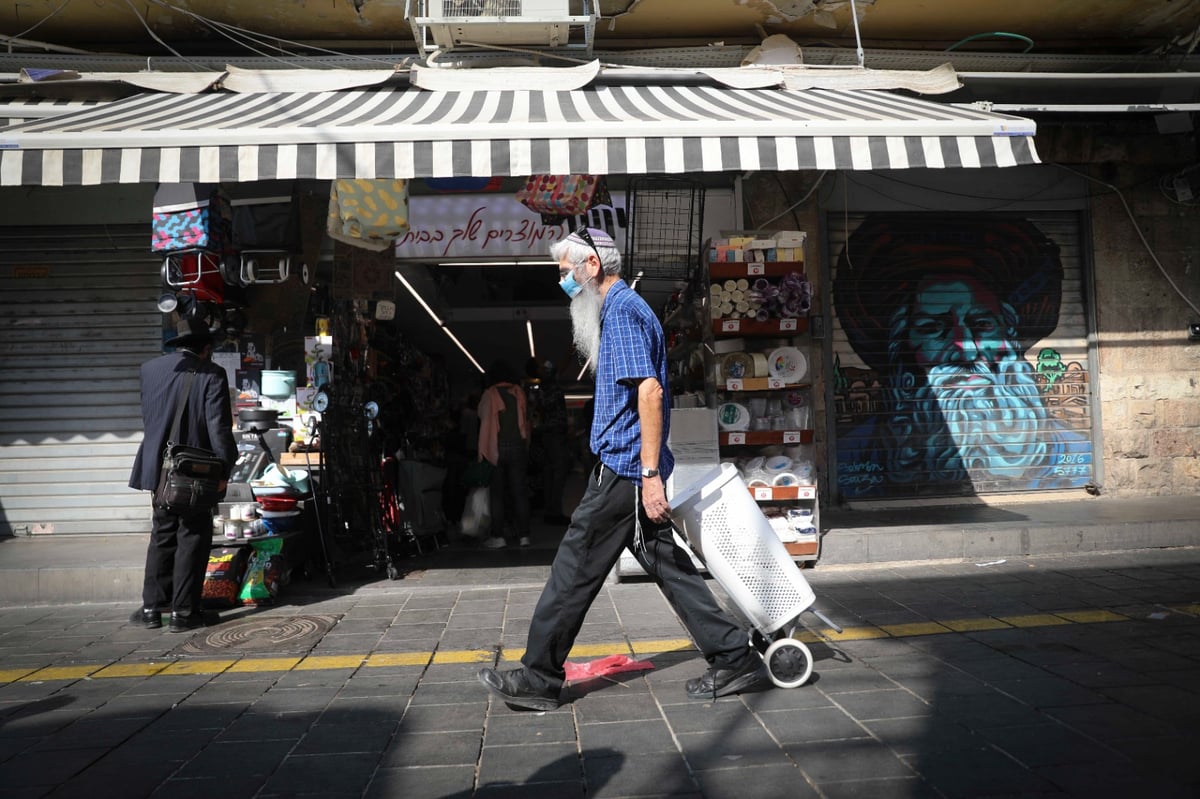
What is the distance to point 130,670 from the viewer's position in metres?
4.30

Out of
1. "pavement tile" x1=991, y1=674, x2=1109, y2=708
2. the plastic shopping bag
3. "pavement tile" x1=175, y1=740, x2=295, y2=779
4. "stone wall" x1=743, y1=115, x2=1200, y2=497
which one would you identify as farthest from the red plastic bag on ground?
"stone wall" x1=743, y1=115, x2=1200, y2=497

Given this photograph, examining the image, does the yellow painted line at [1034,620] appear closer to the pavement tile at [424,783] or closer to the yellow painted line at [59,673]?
the pavement tile at [424,783]

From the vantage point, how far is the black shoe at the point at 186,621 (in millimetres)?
5113

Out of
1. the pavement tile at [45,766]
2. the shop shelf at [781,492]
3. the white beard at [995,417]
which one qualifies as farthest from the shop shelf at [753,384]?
the pavement tile at [45,766]

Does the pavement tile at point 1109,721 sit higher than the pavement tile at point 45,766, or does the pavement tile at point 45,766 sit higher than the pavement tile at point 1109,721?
the pavement tile at point 1109,721

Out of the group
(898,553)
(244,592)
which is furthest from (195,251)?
(898,553)

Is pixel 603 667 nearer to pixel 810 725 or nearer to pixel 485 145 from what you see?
pixel 810 725

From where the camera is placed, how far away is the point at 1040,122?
816 centimetres

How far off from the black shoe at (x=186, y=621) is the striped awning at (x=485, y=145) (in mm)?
2540

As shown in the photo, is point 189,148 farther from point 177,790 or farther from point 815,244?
point 815,244

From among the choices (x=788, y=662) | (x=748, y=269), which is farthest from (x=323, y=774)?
(x=748, y=269)

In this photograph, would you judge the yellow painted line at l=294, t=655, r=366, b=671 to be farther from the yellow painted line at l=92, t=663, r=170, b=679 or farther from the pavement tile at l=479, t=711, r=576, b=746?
the pavement tile at l=479, t=711, r=576, b=746

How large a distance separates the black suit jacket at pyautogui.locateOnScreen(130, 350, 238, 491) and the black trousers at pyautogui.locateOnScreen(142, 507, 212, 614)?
0.29 meters

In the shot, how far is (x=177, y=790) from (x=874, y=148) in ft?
15.4
